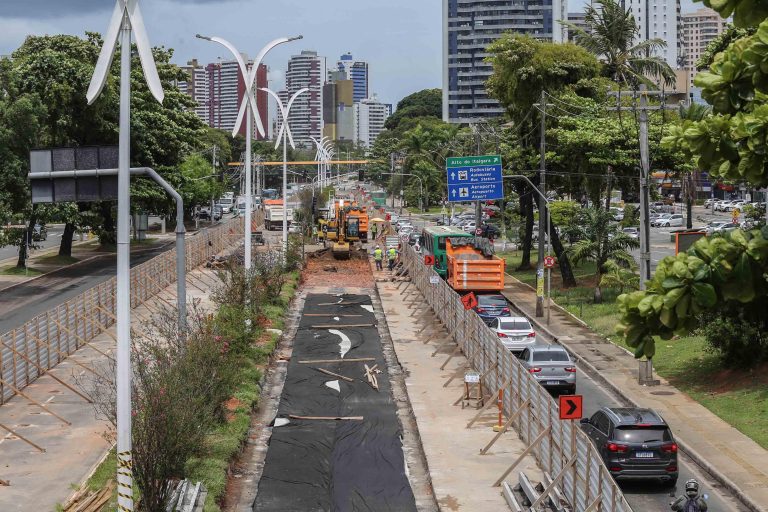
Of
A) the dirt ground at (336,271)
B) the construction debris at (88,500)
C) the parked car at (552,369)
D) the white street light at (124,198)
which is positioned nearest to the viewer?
the white street light at (124,198)

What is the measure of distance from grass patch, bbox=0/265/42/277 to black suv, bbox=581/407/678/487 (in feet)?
144

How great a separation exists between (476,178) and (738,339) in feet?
84.3

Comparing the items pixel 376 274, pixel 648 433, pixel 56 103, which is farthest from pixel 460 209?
pixel 648 433

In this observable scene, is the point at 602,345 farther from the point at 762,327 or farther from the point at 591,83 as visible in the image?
the point at 591,83

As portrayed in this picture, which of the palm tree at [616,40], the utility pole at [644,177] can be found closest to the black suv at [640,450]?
the utility pole at [644,177]

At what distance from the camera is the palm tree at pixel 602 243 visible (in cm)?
4741

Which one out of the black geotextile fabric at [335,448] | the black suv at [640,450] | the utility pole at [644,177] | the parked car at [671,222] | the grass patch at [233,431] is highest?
the utility pole at [644,177]

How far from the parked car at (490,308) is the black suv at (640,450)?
20.1 m

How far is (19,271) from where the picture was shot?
60.3m

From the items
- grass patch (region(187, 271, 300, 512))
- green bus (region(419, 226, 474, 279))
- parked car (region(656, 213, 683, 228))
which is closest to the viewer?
grass patch (region(187, 271, 300, 512))

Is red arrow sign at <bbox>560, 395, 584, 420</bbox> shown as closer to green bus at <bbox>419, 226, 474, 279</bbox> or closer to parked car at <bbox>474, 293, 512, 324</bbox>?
parked car at <bbox>474, 293, 512, 324</bbox>

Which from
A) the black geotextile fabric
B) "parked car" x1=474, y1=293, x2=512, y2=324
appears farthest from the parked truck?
the black geotextile fabric

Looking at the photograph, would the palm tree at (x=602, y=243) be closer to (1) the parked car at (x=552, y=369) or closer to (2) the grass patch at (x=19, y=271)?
(1) the parked car at (x=552, y=369)

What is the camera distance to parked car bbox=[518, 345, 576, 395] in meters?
30.5
